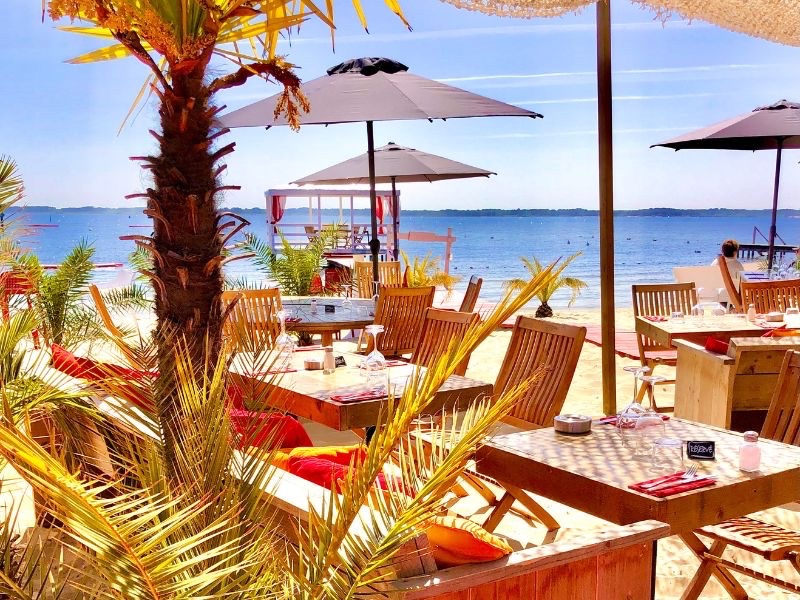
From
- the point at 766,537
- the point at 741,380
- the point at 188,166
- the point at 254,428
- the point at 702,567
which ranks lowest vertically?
the point at 702,567

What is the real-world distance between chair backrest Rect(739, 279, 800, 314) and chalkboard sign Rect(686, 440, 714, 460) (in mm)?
4765

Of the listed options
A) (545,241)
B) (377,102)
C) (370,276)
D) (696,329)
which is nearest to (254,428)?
(696,329)

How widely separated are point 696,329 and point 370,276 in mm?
5174

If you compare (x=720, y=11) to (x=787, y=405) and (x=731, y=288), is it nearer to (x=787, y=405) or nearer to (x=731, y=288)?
(x=787, y=405)

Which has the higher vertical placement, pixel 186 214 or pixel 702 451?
pixel 186 214

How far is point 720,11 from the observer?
382 centimetres

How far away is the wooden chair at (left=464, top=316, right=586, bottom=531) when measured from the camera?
14.8 feet

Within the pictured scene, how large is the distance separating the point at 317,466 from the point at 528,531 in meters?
1.45

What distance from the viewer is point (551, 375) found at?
464 cm

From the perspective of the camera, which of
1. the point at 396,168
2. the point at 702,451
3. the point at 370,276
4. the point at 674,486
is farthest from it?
the point at 396,168

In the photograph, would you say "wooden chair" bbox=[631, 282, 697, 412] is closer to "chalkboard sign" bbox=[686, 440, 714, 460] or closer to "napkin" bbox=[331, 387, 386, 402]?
"napkin" bbox=[331, 387, 386, 402]

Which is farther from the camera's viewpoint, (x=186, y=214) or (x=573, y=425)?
(x=573, y=425)

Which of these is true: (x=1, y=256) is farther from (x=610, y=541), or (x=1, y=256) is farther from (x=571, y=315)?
(x=571, y=315)

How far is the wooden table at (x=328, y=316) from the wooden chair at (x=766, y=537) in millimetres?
3614
